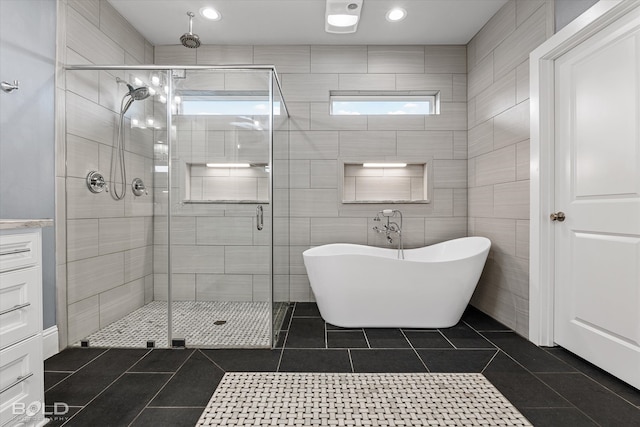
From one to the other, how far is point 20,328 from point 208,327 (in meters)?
1.10

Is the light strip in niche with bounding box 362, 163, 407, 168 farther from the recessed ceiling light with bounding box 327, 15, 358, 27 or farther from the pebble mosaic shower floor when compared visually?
the pebble mosaic shower floor

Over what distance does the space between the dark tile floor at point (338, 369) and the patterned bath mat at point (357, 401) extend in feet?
0.27

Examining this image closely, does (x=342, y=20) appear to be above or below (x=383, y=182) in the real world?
above

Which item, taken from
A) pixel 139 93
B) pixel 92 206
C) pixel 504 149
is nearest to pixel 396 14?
pixel 504 149

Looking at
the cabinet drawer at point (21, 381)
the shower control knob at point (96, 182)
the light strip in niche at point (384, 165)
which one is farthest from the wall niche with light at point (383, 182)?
the cabinet drawer at point (21, 381)

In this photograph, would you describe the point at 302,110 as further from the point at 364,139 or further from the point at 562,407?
the point at 562,407

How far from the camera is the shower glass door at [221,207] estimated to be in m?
2.18

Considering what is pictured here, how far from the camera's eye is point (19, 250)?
1.25 m

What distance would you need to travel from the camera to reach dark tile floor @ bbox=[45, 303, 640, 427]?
4.82 feet

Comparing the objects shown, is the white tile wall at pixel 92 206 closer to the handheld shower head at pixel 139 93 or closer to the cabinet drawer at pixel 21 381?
the handheld shower head at pixel 139 93

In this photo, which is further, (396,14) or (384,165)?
(384,165)

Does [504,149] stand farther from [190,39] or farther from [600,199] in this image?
[190,39]

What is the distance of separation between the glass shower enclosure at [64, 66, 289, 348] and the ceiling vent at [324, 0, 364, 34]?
2.87 ft

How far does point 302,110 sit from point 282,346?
223 cm
